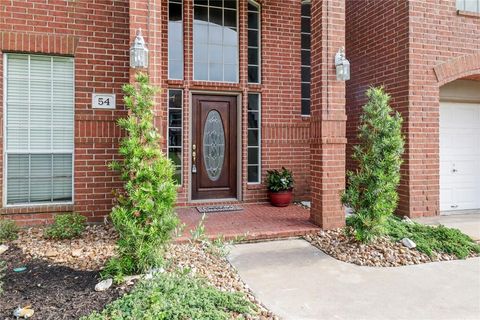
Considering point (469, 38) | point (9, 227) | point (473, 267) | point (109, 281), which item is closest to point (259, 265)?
point (109, 281)

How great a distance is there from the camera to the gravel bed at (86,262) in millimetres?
2801

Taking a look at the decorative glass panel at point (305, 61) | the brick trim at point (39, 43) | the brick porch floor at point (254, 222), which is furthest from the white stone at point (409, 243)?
the brick trim at point (39, 43)

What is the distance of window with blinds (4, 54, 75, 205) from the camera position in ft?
16.1

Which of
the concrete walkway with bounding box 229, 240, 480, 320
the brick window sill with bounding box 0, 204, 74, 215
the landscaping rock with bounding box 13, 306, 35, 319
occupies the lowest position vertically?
the concrete walkway with bounding box 229, 240, 480, 320

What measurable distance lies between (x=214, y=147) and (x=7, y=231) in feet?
11.6

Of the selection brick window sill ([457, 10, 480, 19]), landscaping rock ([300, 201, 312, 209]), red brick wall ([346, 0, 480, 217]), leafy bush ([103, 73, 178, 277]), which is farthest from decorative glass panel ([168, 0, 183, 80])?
brick window sill ([457, 10, 480, 19])

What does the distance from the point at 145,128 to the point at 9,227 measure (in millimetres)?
2604

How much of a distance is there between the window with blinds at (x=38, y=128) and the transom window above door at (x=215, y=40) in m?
2.28

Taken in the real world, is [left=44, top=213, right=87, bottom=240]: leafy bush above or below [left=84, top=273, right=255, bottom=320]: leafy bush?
above

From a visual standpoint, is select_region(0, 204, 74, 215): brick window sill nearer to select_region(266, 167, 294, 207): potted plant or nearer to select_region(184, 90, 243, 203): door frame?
select_region(184, 90, 243, 203): door frame

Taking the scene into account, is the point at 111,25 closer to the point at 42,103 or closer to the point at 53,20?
the point at 53,20

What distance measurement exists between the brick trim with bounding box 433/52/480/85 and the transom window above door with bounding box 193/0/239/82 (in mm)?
3643

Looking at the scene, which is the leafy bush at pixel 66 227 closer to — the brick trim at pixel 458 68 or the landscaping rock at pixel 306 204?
the landscaping rock at pixel 306 204

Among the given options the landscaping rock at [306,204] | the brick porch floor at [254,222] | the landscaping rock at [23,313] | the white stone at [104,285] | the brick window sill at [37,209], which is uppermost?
the brick window sill at [37,209]
